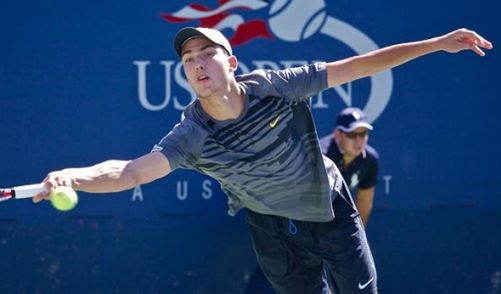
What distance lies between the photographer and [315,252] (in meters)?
4.96

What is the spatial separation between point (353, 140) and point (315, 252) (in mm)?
1233

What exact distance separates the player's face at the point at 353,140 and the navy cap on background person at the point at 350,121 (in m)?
0.02

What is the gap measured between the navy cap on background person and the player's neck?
1.53m

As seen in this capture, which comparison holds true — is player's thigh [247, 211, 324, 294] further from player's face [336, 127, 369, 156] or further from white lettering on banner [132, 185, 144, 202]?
white lettering on banner [132, 185, 144, 202]

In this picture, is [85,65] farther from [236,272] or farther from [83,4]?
[236,272]

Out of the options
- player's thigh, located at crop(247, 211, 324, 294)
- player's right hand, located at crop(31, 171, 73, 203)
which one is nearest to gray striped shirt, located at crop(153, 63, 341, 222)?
player's thigh, located at crop(247, 211, 324, 294)

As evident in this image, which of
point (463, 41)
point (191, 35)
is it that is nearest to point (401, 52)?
point (463, 41)

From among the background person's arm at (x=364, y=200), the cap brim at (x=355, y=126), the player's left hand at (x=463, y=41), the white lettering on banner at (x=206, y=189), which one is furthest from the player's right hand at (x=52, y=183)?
the background person's arm at (x=364, y=200)

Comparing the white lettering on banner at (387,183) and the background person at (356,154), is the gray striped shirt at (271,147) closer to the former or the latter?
the background person at (356,154)

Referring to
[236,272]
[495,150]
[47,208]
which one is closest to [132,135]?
[47,208]

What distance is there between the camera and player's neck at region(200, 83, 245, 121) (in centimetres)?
454

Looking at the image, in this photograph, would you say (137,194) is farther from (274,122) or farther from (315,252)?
(274,122)

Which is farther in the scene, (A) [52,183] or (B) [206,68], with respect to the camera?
(B) [206,68]

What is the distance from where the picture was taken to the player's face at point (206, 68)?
447 centimetres
